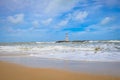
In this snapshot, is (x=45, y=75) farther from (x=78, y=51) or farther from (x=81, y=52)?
(x=78, y=51)

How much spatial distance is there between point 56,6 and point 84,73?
195cm

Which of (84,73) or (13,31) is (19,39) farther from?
(84,73)

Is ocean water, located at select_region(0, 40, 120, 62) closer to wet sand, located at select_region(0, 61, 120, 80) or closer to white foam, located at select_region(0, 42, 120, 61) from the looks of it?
white foam, located at select_region(0, 42, 120, 61)

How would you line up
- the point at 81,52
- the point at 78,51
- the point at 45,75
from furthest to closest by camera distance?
the point at 78,51, the point at 81,52, the point at 45,75

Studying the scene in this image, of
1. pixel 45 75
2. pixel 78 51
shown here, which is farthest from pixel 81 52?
pixel 45 75

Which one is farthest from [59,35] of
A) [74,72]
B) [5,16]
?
[74,72]

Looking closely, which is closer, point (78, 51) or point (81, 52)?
point (81, 52)

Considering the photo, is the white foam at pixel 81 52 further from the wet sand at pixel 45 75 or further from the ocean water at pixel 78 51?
the wet sand at pixel 45 75

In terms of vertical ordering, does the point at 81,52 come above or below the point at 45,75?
above

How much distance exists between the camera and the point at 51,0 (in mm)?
3605

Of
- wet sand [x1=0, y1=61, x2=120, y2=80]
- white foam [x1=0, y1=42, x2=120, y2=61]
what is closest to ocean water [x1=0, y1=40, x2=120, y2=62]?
white foam [x1=0, y1=42, x2=120, y2=61]

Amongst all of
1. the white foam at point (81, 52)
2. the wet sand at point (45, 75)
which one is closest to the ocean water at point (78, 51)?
the white foam at point (81, 52)

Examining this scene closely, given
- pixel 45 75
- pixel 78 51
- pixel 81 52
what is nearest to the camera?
pixel 45 75

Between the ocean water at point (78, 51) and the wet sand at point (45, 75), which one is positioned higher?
the ocean water at point (78, 51)
